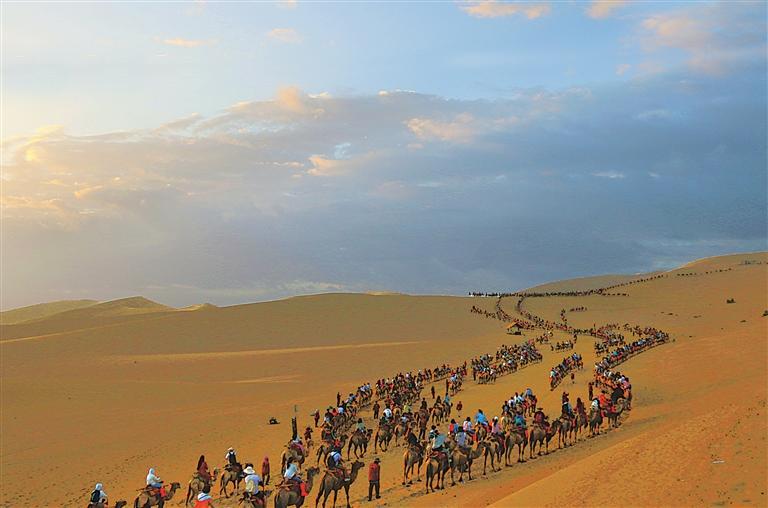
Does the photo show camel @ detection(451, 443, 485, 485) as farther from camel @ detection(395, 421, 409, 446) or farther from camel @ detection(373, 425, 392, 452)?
camel @ detection(395, 421, 409, 446)

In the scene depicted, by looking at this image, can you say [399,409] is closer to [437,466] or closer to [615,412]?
[615,412]

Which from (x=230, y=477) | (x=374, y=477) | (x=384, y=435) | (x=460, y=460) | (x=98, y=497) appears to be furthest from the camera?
(x=384, y=435)

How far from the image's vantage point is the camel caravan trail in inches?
706

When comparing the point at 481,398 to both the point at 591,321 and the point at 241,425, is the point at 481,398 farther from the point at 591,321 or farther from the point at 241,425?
the point at 591,321

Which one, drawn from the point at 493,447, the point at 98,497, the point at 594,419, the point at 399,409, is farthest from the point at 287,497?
the point at 594,419

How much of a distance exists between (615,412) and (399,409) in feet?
29.1

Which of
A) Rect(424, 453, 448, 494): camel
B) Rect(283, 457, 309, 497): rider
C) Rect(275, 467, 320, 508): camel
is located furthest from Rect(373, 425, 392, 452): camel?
Rect(275, 467, 320, 508): camel

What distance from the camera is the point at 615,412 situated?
2539 cm

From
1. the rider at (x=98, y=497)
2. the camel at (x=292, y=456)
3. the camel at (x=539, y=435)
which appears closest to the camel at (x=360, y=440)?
the camel at (x=292, y=456)

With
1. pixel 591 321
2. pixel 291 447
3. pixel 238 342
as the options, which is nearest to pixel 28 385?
pixel 238 342

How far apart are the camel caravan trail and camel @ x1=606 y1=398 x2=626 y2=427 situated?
97 millimetres

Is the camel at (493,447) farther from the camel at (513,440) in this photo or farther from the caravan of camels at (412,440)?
the camel at (513,440)

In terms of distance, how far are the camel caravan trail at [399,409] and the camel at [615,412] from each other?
0.10 m

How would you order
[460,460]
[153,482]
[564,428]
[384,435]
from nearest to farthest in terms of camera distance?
[153,482]
[460,460]
[564,428]
[384,435]
